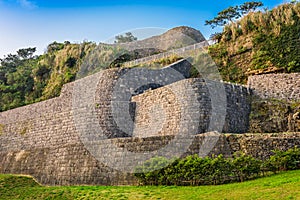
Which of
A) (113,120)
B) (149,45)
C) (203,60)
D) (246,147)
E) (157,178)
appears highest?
(149,45)

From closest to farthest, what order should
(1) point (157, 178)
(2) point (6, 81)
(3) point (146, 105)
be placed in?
(1) point (157, 178) < (3) point (146, 105) < (2) point (6, 81)

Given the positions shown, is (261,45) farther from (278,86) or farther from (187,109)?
(187,109)

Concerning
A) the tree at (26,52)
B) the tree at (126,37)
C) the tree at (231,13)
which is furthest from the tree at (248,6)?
the tree at (26,52)

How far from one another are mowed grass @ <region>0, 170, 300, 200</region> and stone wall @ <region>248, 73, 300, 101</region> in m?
8.59

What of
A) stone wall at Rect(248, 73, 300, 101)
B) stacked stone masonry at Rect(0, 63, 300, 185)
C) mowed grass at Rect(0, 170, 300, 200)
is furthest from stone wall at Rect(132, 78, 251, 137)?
mowed grass at Rect(0, 170, 300, 200)

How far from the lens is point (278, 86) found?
66.1ft

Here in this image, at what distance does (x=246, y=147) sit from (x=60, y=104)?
12932mm

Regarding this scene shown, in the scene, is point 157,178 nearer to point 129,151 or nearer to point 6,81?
point 129,151

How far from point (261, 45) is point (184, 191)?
50.7 ft

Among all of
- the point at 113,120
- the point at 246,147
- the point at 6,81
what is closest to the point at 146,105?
the point at 113,120

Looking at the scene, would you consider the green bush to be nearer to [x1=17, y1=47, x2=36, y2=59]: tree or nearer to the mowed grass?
the mowed grass

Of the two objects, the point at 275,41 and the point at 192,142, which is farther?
the point at 275,41

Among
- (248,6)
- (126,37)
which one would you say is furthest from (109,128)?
(126,37)

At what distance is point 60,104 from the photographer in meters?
23.5
